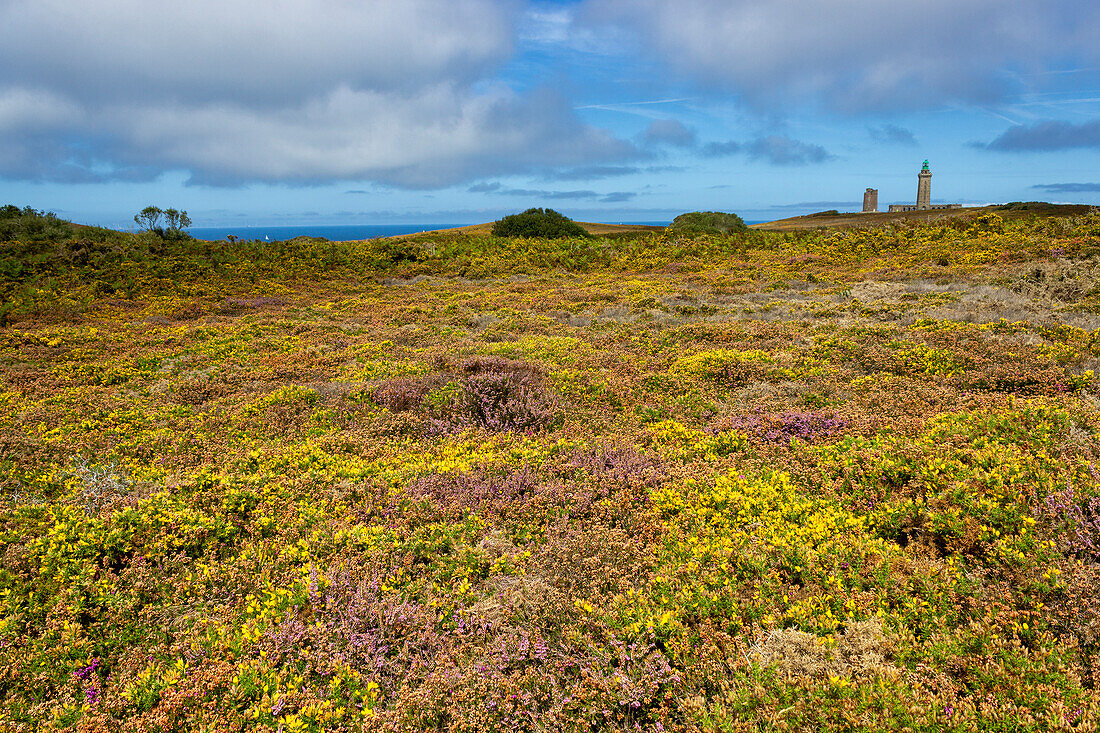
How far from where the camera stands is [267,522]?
6.02 metres

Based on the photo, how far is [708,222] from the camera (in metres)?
59.2

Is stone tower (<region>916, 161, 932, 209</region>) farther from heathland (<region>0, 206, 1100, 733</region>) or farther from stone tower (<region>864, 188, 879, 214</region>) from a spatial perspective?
heathland (<region>0, 206, 1100, 733</region>)

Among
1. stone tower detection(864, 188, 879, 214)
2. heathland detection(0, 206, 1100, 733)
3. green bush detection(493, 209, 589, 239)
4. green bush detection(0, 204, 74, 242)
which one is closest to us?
heathland detection(0, 206, 1100, 733)

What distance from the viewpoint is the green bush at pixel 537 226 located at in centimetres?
5381

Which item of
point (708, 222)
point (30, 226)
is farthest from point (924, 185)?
point (30, 226)

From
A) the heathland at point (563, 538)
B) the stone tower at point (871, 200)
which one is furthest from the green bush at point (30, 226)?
the stone tower at point (871, 200)

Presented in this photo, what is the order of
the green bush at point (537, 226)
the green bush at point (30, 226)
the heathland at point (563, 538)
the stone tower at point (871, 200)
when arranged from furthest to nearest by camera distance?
the stone tower at point (871, 200) < the green bush at point (537, 226) < the green bush at point (30, 226) < the heathland at point (563, 538)

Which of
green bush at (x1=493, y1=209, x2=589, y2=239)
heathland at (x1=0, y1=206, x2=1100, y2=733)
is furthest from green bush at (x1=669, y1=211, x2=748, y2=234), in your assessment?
heathland at (x1=0, y1=206, x2=1100, y2=733)

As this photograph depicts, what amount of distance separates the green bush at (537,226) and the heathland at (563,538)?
4227cm

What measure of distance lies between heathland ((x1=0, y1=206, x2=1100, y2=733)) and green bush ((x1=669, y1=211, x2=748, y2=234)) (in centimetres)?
4487

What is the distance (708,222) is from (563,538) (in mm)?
58663

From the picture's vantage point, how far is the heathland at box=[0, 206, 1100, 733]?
391cm

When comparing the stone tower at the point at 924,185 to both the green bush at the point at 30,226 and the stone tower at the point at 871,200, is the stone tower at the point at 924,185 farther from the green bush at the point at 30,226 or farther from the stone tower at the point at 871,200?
the green bush at the point at 30,226

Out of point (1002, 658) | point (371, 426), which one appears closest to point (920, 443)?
point (1002, 658)
